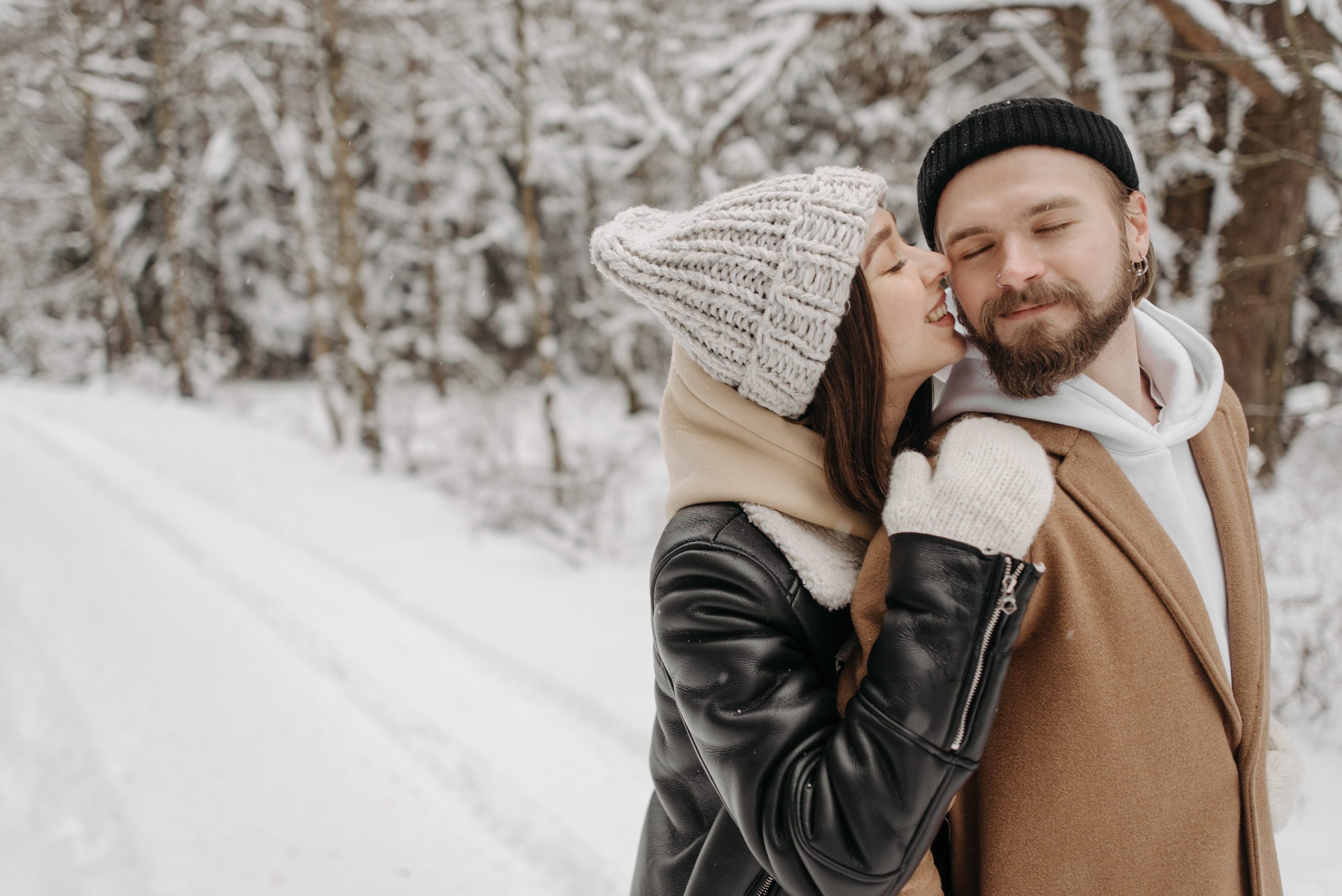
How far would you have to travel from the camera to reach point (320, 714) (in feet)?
14.7

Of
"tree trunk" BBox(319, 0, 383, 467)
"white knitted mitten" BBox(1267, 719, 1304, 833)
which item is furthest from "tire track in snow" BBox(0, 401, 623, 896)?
"tree trunk" BBox(319, 0, 383, 467)

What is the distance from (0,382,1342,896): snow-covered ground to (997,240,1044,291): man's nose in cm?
278

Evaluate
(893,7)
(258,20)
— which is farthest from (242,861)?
(258,20)

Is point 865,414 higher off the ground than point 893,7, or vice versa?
point 893,7

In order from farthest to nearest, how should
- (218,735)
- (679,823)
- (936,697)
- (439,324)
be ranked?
(439,324) → (218,735) → (679,823) → (936,697)

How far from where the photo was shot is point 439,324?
52.3 ft

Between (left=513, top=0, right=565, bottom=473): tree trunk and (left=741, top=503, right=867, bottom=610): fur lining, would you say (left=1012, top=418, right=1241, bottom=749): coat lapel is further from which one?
(left=513, top=0, right=565, bottom=473): tree trunk

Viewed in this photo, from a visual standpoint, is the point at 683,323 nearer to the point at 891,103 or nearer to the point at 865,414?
the point at 865,414

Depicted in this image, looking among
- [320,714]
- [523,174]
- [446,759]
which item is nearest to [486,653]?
[320,714]

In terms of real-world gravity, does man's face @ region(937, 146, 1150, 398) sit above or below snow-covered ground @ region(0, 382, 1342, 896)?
above

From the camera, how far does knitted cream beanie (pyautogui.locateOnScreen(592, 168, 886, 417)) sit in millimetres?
1357

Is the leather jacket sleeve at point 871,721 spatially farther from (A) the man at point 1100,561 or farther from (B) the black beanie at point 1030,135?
(B) the black beanie at point 1030,135

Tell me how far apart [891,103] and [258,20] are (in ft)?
35.3

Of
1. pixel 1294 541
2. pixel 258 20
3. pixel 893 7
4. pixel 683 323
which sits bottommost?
pixel 1294 541
